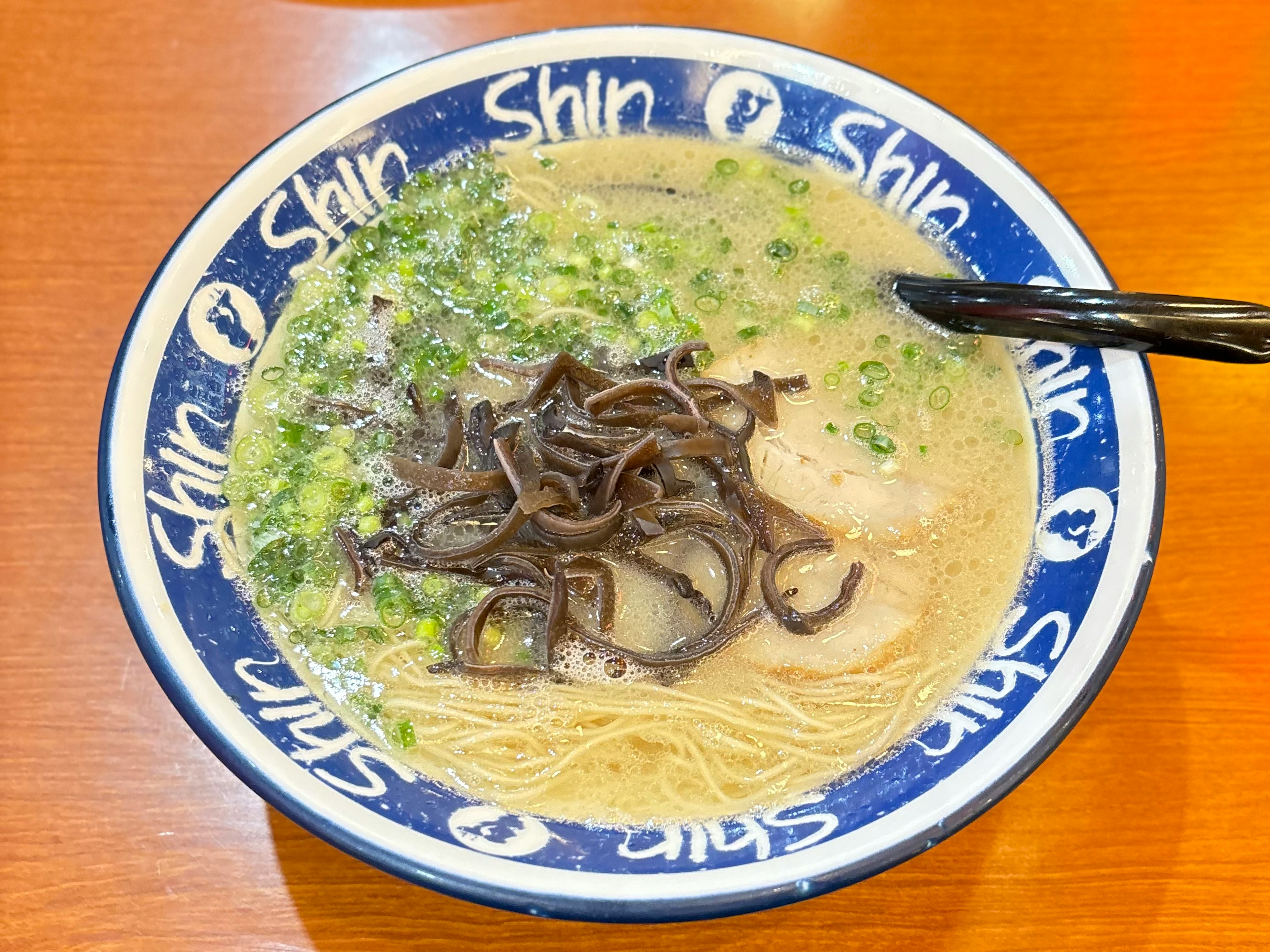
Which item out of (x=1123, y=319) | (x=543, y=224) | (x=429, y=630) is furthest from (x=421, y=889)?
(x=1123, y=319)

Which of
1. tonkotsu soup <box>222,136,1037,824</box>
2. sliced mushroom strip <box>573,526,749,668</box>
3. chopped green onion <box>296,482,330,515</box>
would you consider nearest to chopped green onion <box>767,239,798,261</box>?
tonkotsu soup <box>222,136,1037,824</box>

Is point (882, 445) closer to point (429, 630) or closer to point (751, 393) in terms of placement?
point (751, 393)

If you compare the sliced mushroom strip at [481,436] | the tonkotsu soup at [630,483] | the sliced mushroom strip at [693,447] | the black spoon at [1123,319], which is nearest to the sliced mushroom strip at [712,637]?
the tonkotsu soup at [630,483]

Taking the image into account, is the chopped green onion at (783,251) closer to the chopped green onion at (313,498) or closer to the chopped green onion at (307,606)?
the chopped green onion at (313,498)

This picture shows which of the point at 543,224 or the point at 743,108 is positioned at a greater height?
the point at 743,108

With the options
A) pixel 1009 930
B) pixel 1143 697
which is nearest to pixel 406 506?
pixel 1009 930

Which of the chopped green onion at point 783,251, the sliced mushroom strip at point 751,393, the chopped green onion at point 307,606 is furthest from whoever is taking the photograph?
the chopped green onion at point 783,251
